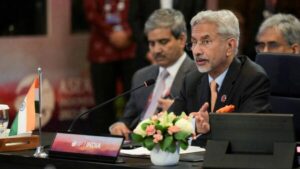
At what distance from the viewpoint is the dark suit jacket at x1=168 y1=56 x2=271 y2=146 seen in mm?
5402

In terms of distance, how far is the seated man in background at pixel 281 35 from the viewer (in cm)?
665

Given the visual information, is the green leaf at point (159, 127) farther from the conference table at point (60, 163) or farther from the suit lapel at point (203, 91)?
the suit lapel at point (203, 91)

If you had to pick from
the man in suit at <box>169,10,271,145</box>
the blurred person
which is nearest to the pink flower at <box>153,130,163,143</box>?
the man in suit at <box>169,10,271,145</box>

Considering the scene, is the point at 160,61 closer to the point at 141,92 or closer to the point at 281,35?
the point at 141,92

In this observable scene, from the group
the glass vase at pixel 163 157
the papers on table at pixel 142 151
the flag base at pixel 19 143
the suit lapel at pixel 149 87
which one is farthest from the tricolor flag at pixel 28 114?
the suit lapel at pixel 149 87

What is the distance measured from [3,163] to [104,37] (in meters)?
4.28

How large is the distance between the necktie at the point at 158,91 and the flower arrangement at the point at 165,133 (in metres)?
2.10

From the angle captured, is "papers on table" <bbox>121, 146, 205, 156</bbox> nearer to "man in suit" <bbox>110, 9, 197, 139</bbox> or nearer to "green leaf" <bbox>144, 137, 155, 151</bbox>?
"green leaf" <bbox>144, 137, 155, 151</bbox>

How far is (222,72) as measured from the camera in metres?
5.59

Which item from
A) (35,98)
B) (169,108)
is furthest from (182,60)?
(35,98)

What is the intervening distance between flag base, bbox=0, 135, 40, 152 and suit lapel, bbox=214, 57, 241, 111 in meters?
1.08

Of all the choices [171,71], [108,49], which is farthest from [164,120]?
[108,49]

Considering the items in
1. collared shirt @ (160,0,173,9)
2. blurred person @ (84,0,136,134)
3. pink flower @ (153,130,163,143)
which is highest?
collared shirt @ (160,0,173,9)

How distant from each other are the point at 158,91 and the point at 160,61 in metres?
0.22
